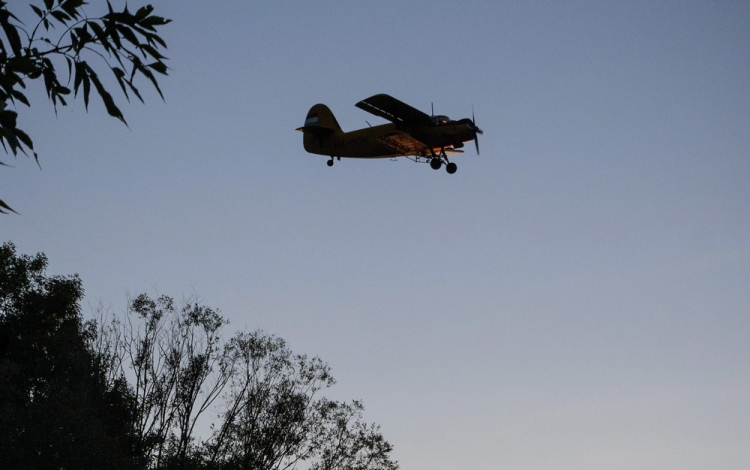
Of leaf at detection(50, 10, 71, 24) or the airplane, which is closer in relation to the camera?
leaf at detection(50, 10, 71, 24)

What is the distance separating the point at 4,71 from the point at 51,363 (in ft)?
98.7

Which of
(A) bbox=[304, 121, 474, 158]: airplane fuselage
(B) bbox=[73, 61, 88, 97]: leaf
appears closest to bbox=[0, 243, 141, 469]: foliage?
(A) bbox=[304, 121, 474, 158]: airplane fuselage

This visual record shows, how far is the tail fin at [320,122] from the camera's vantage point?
46.8 metres

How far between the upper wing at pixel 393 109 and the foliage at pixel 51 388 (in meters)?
16.3

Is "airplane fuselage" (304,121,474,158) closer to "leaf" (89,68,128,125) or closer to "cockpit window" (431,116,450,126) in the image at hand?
"cockpit window" (431,116,450,126)

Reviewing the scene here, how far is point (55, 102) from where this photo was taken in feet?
16.1

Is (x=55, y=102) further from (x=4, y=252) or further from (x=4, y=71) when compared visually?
(x=4, y=252)

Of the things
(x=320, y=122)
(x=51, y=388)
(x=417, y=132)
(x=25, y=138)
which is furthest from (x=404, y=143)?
(x=25, y=138)

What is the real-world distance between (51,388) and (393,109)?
19.9 meters

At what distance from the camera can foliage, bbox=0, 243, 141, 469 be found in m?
23.5

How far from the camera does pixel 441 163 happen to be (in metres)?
38.2

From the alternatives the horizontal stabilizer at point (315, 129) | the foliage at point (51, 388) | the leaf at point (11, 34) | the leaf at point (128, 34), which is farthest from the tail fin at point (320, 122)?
the leaf at point (11, 34)

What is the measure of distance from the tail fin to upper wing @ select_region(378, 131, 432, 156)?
766cm

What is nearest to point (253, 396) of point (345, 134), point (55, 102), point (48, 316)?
point (48, 316)
